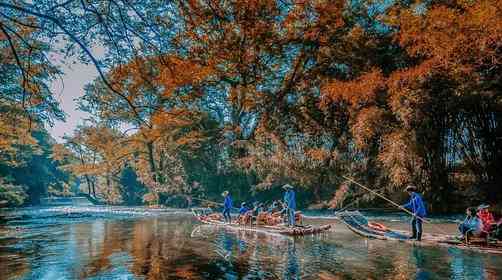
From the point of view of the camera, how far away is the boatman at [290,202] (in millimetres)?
18922

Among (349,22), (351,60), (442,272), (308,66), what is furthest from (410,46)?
(442,272)

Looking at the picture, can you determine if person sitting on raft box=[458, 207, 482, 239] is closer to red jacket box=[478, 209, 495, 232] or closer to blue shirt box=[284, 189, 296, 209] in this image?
red jacket box=[478, 209, 495, 232]

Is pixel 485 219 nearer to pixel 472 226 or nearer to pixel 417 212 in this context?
pixel 472 226

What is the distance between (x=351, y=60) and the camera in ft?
105

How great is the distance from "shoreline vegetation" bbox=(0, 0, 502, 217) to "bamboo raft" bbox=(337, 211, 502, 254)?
20.2 ft

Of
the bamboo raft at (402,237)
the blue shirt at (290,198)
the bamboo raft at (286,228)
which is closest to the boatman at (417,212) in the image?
the bamboo raft at (402,237)

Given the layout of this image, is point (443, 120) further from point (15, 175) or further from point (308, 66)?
point (15, 175)

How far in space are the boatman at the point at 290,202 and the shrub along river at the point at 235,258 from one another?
49.2 inches

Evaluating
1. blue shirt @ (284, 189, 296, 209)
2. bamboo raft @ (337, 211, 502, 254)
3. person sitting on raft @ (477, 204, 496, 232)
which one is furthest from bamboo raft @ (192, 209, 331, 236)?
person sitting on raft @ (477, 204, 496, 232)

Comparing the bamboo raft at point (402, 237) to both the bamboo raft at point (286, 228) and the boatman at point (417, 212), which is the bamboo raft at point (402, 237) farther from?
the bamboo raft at point (286, 228)

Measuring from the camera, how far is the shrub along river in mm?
10773

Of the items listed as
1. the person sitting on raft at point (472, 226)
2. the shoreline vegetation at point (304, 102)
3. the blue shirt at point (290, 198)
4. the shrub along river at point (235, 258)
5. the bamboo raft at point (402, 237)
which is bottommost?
the shrub along river at point (235, 258)

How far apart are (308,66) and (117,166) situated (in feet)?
95.1

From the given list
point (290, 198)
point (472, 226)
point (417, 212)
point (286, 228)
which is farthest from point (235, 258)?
point (472, 226)
